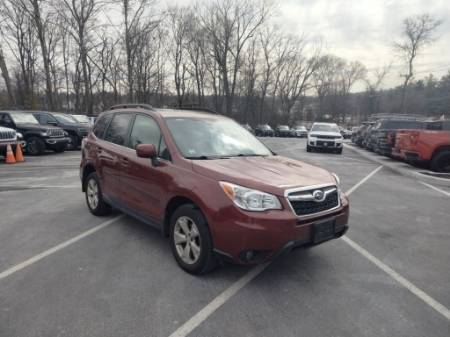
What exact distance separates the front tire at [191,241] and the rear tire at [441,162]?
10.7 m

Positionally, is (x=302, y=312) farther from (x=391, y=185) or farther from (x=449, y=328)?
(x=391, y=185)

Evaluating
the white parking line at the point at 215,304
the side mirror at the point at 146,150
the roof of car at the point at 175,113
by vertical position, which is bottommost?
the white parking line at the point at 215,304

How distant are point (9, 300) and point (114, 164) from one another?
2.20 m

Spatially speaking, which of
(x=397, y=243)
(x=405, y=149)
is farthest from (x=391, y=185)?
(x=397, y=243)

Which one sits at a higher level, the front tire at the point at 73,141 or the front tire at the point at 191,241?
the front tire at the point at 191,241

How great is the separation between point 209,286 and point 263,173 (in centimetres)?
128

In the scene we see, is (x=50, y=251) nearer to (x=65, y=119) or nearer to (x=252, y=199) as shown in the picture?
(x=252, y=199)

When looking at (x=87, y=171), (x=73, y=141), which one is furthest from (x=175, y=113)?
(x=73, y=141)

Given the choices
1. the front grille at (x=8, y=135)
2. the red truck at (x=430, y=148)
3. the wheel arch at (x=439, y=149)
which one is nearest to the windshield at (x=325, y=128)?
the red truck at (x=430, y=148)

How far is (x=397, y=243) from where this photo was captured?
4.56 metres

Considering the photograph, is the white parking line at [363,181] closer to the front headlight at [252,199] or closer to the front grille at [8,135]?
the front headlight at [252,199]

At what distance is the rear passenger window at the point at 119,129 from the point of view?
15.6 ft

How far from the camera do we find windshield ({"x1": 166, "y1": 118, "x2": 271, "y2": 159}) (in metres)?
3.86

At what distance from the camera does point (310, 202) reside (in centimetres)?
323
